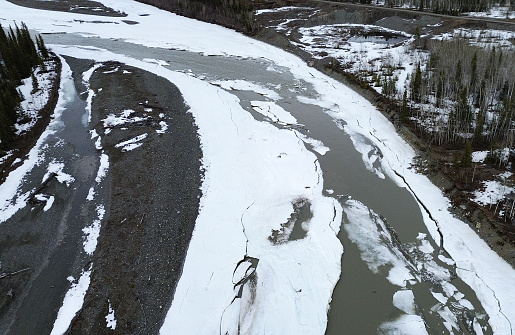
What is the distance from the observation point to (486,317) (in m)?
7.98

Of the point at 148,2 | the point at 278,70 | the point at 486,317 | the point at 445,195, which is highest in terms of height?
the point at 148,2

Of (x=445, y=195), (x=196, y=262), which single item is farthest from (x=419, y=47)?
(x=196, y=262)

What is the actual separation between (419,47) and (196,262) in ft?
72.3

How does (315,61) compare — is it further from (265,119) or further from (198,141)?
(198,141)

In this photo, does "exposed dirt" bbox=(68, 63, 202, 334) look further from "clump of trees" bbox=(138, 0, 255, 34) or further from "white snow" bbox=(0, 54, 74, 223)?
"clump of trees" bbox=(138, 0, 255, 34)

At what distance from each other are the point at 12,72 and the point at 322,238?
63.1ft

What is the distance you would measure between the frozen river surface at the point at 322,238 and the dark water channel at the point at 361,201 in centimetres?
3

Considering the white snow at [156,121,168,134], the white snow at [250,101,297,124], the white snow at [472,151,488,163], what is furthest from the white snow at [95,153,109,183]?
the white snow at [472,151,488,163]

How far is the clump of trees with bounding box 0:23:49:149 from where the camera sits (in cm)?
1497

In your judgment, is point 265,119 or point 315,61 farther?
point 315,61

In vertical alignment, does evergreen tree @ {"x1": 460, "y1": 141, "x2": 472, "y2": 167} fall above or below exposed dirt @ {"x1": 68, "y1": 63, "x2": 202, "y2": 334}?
above

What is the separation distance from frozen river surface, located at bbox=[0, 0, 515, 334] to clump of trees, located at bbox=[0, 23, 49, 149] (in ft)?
16.0

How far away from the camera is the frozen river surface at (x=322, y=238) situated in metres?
8.11

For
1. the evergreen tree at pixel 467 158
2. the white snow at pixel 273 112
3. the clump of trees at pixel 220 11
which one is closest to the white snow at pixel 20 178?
the white snow at pixel 273 112
